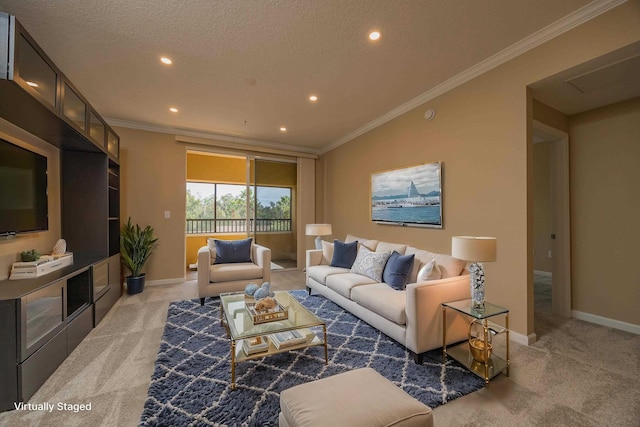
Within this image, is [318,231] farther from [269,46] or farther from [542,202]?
[542,202]

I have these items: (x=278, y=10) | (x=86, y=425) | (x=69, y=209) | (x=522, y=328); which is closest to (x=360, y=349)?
(x=522, y=328)

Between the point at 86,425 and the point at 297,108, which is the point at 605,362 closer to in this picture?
the point at 86,425

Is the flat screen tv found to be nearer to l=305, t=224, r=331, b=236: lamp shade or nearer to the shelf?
l=305, t=224, r=331, b=236: lamp shade

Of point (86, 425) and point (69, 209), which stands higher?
point (69, 209)

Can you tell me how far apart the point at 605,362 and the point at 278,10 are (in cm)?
385

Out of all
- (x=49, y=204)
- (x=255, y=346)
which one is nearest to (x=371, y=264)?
(x=255, y=346)

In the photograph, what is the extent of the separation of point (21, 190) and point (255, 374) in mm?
2726

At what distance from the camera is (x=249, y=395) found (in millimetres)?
1793

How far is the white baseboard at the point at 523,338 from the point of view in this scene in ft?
8.31

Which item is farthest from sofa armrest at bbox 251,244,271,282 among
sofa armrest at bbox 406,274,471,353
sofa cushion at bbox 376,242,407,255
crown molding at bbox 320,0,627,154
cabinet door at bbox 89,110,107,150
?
crown molding at bbox 320,0,627,154

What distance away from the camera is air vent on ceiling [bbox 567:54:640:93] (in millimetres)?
2232

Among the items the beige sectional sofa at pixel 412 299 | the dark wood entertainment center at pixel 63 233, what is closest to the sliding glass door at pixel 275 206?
the dark wood entertainment center at pixel 63 233

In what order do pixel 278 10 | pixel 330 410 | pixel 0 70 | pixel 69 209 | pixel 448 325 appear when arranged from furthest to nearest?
pixel 69 209 → pixel 448 325 → pixel 278 10 → pixel 0 70 → pixel 330 410

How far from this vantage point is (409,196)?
3.81m
